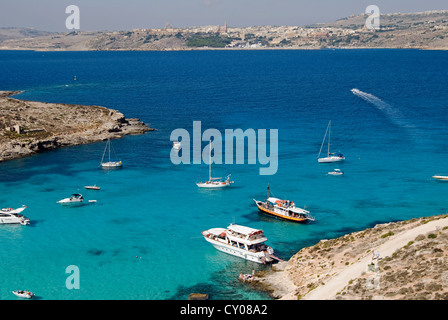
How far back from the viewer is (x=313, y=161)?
3590 inches

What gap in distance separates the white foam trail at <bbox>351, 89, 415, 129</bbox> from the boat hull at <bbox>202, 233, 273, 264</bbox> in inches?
2994

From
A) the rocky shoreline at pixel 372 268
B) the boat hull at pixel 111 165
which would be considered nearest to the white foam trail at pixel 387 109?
the boat hull at pixel 111 165

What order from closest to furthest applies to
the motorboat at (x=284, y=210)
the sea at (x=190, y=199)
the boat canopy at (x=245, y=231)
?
the sea at (x=190, y=199) → the boat canopy at (x=245, y=231) → the motorboat at (x=284, y=210)

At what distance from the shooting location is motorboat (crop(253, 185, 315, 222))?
6316 cm

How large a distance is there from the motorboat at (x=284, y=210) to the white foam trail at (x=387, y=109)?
204 feet

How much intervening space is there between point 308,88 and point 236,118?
223ft

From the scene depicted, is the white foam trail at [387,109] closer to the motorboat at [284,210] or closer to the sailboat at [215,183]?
the sailboat at [215,183]

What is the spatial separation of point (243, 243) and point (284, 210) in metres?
12.6

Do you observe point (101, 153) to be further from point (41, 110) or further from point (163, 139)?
point (41, 110)

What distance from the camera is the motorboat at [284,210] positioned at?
63.2 meters

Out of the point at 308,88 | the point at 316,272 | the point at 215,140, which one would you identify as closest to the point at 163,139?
the point at 215,140

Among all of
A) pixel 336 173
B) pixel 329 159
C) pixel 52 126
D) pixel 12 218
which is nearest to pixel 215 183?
pixel 336 173

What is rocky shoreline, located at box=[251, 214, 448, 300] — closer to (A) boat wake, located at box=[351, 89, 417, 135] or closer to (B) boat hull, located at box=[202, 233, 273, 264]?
(B) boat hull, located at box=[202, 233, 273, 264]
